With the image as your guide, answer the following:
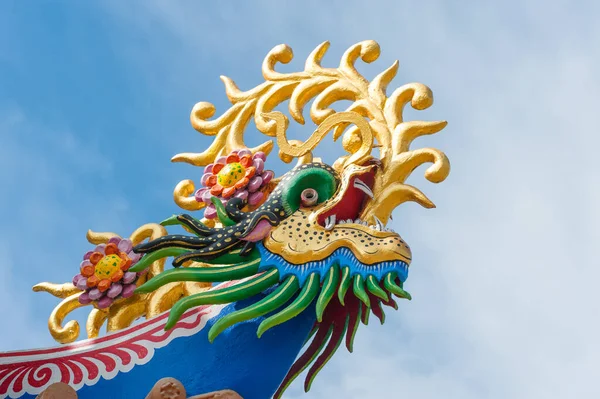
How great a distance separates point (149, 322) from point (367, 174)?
1613 mm

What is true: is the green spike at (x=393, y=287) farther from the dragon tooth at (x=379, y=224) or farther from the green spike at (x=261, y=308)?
the green spike at (x=261, y=308)

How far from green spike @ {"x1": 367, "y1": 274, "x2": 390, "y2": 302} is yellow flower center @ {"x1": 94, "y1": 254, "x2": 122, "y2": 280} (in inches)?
68.0

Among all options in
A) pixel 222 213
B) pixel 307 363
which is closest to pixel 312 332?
pixel 307 363

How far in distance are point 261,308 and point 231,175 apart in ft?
3.82

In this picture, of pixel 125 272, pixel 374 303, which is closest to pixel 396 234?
pixel 374 303

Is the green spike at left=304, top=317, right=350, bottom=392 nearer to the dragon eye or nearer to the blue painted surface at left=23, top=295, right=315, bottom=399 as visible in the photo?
the blue painted surface at left=23, top=295, right=315, bottom=399

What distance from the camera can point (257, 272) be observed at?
20.3 feet

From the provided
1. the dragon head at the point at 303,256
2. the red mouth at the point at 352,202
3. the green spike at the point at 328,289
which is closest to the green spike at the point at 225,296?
the dragon head at the point at 303,256

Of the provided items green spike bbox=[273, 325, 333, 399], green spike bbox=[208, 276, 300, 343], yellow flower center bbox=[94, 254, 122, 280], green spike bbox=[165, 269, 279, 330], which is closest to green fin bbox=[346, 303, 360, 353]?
green spike bbox=[273, 325, 333, 399]

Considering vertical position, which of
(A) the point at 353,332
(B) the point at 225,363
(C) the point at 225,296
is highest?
(C) the point at 225,296

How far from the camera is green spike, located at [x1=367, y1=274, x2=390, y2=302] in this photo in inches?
230

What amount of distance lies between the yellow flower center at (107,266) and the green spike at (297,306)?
1.22 meters

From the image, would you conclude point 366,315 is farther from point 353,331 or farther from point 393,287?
point 393,287

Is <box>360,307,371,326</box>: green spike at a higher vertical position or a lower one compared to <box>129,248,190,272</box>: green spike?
lower
